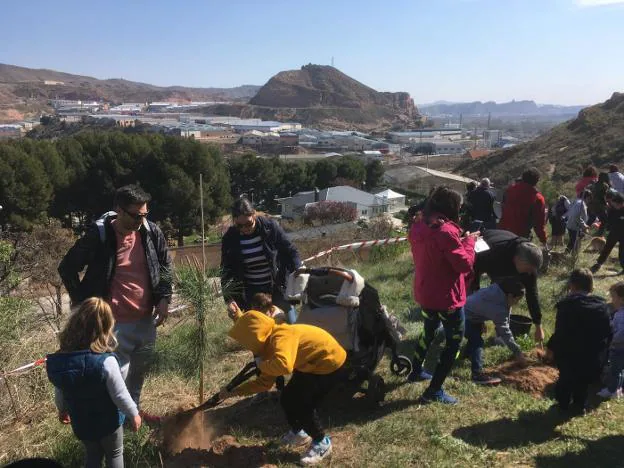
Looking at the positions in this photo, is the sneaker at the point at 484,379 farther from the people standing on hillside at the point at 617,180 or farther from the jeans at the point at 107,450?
the people standing on hillside at the point at 617,180

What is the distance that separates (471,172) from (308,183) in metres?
20.4

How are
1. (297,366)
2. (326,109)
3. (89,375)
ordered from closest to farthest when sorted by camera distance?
(89,375) → (297,366) → (326,109)

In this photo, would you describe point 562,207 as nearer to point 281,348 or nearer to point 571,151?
point 281,348

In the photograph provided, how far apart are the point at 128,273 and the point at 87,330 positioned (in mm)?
943

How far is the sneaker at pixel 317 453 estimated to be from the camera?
3414 mm

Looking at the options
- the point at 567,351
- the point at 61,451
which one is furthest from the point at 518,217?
the point at 61,451

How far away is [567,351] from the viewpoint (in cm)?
394

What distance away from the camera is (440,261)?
153 inches

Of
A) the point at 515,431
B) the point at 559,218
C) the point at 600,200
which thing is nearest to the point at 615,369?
the point at 515,431

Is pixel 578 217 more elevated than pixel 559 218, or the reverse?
pixel 578 217

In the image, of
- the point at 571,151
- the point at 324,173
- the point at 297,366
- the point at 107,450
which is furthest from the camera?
the point at 324,173

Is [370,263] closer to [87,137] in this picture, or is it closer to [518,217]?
[518,217]

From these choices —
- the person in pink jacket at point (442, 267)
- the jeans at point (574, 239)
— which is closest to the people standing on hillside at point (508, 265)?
the person in pink jacket at point (442, 267)

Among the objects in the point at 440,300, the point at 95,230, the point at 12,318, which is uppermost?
the point at 95,230
